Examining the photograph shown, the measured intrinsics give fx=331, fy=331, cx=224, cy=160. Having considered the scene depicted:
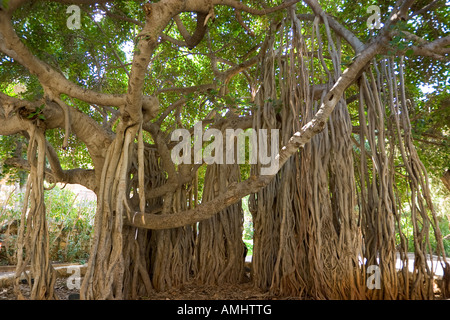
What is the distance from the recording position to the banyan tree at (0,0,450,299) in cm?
246

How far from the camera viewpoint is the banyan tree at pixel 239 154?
246 centimetres

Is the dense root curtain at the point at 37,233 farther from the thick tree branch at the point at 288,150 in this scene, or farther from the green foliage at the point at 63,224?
the green foliage at the point at 63,224

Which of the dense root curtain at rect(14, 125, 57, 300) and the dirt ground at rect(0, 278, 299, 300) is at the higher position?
the dense root curtain at rect(14, 125, 57, 300)

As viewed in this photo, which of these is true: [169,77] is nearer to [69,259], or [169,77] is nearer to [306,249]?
[306,249]

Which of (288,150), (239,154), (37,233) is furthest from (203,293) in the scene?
(288,150)

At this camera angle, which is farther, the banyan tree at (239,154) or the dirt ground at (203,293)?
the dirt ground at (203,293)

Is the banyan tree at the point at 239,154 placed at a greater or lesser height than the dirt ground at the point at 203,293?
greater

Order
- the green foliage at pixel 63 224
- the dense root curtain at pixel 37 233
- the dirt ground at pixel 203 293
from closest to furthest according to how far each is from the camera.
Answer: the dense root curtain at pixel 37 233
the dirt ground at pixel 203 293
the green foliage at pixel 63 224

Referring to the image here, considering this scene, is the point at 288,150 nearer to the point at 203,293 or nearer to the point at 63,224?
the point at 203,293

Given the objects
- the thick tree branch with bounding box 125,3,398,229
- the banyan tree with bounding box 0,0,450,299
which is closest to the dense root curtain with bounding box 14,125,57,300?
the banyan tree with bounding box 0,0,450,299

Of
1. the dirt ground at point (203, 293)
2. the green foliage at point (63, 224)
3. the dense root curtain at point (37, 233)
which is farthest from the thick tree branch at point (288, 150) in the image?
the green foliage at point (63, 224)

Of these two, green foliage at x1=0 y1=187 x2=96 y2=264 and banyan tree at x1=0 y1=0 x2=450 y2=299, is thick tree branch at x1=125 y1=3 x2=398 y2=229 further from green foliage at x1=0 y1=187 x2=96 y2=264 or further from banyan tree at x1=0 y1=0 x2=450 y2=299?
green foliage at x1=0 y1=187 x2=96 y2=264

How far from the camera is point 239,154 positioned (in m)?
3.96
